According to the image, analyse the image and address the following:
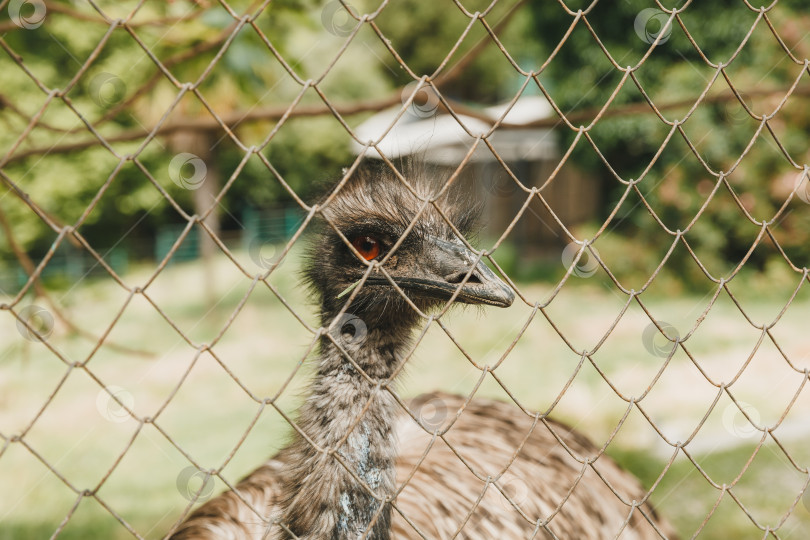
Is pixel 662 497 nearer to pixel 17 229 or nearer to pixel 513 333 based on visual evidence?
pixel 513 333

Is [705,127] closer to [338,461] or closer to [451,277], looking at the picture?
[451,277]

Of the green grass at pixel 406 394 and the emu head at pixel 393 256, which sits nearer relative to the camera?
the emu head at pixel 393 256

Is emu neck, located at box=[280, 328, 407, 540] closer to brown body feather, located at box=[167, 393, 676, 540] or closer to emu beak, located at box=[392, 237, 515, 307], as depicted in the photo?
brown body feather, located at box=[167, 393, 676, 540]

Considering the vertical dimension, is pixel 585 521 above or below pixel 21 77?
above

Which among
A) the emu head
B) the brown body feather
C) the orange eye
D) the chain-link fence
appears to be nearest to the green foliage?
the chain-link fence

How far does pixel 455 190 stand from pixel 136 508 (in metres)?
3.36

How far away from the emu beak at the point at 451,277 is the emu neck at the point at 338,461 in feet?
0.87

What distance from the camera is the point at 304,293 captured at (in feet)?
8.41

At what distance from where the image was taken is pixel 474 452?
2.73 metres

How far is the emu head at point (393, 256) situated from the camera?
1.87m

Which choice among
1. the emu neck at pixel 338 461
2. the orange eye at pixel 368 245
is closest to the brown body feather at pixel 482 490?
the emu neck at pixel 338 461

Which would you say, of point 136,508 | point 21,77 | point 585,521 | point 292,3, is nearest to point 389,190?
point 585,521

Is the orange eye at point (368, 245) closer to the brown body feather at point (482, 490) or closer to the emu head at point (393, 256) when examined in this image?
the emu head at point (393, 256)

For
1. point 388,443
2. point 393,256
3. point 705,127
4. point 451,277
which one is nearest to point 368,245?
point 393,256
